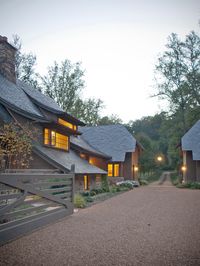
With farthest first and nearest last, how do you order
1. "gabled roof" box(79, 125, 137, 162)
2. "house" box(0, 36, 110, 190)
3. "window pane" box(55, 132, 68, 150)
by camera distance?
"gabled roof" box(79, 125, 137, 162)
"window pane" box(55, 132, 68, 150)
"house" box(0, 36, 110, 190)

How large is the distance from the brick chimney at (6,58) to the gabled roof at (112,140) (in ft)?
54.6

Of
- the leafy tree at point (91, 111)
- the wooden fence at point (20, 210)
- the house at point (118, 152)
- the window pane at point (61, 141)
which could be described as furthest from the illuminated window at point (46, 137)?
the leafy tree at point (91, 111)

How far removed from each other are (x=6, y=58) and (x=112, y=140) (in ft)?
66.5

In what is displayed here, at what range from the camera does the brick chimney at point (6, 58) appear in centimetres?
1922

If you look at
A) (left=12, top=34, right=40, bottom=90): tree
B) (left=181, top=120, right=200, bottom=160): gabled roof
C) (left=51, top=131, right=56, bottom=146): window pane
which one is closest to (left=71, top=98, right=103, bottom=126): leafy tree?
(left=12, top=34, right=40, bottom=90): tree

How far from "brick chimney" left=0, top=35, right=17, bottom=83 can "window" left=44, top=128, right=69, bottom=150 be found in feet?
16.1

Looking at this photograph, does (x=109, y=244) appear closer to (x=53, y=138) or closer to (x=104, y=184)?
(x=53, y=138)

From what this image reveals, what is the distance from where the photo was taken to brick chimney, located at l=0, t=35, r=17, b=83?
63.1 ft

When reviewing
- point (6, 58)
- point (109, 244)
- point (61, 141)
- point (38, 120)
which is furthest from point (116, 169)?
point (109, 244)

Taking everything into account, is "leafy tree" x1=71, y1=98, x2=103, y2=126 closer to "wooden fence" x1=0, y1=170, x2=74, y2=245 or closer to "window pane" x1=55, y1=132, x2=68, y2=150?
"window pane" x1=55, y1=132, x2=68, y2=150

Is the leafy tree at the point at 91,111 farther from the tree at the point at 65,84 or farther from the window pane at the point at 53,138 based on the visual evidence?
the window pane at the point at 53,138

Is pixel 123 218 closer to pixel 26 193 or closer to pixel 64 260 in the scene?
pixel 26 193

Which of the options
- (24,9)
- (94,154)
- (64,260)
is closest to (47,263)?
(64,260)

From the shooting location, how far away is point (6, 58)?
19.4 metres
